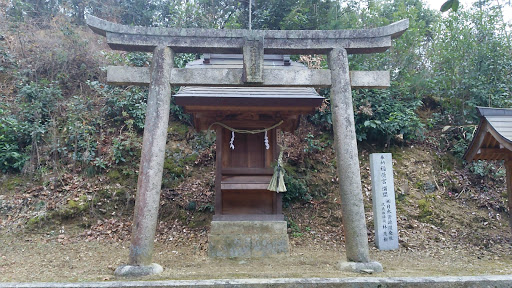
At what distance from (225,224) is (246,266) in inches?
42.6

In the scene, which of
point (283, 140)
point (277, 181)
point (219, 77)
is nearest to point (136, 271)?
point (219, 77)

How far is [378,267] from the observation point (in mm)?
4633

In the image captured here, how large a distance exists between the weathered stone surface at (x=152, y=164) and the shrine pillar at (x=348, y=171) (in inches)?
102

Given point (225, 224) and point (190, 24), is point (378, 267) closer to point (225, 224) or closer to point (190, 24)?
point (225, 224)

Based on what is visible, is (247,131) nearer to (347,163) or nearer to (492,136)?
(347,163)

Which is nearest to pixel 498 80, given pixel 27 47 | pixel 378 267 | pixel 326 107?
pixel 326 107

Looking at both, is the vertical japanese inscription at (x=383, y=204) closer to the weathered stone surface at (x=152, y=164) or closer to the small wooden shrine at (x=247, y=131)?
the small wooden shrine at (x=247, y=131)

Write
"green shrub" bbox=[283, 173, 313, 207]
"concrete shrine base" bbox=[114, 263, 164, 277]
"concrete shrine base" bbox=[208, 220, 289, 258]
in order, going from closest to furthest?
1. "concrete shrine base" bbox=[114, 263, 164, 277]
2. "concrete shrine base" bbox=[208, 220, 289, 258]
3. "green shrub" bbox=[283, 173, 313, 207]

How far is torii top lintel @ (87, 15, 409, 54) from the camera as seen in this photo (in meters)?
5.23

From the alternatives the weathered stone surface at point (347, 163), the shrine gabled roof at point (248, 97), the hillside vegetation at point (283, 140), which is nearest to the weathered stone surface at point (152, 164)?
the shrine gabled roof at point (248, 97)

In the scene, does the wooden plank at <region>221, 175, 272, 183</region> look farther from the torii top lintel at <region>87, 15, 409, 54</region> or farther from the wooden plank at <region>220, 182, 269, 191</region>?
the torii top lintel at <region>87, 15, 409, 54</region>

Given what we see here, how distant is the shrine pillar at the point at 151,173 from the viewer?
4.51m

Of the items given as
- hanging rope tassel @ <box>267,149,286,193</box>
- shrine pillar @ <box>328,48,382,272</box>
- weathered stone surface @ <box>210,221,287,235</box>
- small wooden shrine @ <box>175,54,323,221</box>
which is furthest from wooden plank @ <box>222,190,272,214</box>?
shrine pillar @ <box>328,48,382,272</box>

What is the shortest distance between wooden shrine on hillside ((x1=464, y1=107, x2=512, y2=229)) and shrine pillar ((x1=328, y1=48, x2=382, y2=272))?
3.26 metres
